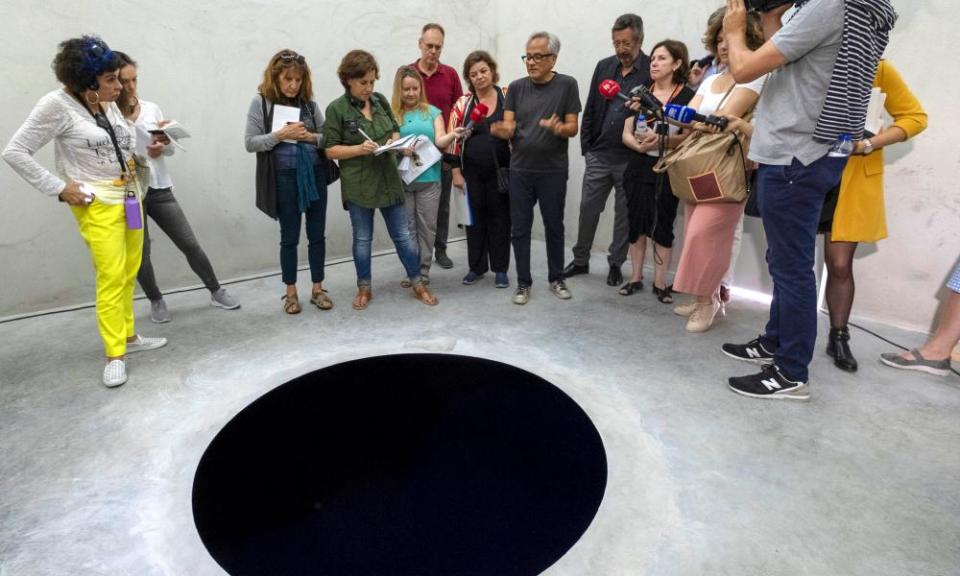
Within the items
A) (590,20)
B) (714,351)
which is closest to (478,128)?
(590,20)

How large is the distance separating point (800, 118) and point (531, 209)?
1730 millimetres

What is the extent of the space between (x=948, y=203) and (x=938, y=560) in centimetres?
220

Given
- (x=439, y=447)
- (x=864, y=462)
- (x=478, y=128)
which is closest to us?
(x=864, y=462)

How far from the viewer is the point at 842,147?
6.53ft

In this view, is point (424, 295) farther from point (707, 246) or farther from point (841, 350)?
point (841, 350)

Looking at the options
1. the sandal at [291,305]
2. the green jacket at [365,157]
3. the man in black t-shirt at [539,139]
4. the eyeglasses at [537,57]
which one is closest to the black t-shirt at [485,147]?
the man in black t-shirt at [539,139]

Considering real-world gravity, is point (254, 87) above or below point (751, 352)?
above

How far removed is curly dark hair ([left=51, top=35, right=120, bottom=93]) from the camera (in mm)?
2148

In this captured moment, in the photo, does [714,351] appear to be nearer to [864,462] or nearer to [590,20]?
[864,462]

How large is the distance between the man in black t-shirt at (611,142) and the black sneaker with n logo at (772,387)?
155 cm

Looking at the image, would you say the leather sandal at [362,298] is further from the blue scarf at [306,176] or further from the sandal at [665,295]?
the sandal at [665,295]

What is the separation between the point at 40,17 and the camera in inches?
123

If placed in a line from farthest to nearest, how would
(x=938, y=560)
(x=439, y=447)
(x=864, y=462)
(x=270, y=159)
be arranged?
(x=270, y=159) < (x=439, y=447) < (x=864, y=462) < (x=938, y=560)

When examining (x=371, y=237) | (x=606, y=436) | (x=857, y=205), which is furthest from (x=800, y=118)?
(x=371, y=237)
